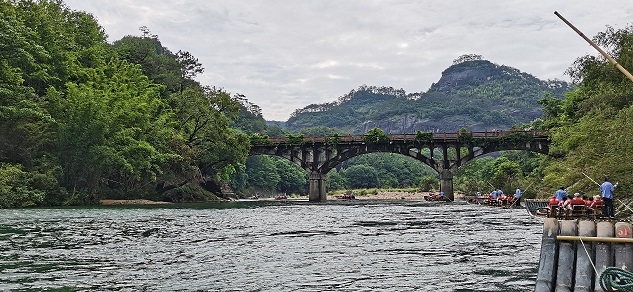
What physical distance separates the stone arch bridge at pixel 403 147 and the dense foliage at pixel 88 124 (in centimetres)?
1292

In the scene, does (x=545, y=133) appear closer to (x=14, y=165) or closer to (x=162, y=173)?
(x=162, y=173)

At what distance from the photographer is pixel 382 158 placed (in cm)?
18512

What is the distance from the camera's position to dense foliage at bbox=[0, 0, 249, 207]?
57844 mm

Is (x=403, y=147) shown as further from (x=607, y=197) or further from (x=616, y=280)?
(x=616, y=280)

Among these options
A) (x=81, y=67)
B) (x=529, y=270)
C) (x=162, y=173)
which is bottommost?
(x=529, y=270)

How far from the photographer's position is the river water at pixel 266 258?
15266 mm

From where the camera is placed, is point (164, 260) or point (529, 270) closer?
point (529, 270)

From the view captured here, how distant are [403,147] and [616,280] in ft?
282

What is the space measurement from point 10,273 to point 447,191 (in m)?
82.0

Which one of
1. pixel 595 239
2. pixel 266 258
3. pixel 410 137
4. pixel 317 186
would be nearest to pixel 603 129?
pixel 266 258

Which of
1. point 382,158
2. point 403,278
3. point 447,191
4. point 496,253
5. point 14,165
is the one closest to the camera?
point 403,278

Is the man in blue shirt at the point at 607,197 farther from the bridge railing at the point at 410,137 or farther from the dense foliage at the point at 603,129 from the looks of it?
the bridge railing at the point at 410,137

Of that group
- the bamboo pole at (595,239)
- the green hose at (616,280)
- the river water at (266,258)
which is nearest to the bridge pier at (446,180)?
the river water at (266,258)

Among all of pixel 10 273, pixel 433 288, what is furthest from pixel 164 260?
pixel 433 288
